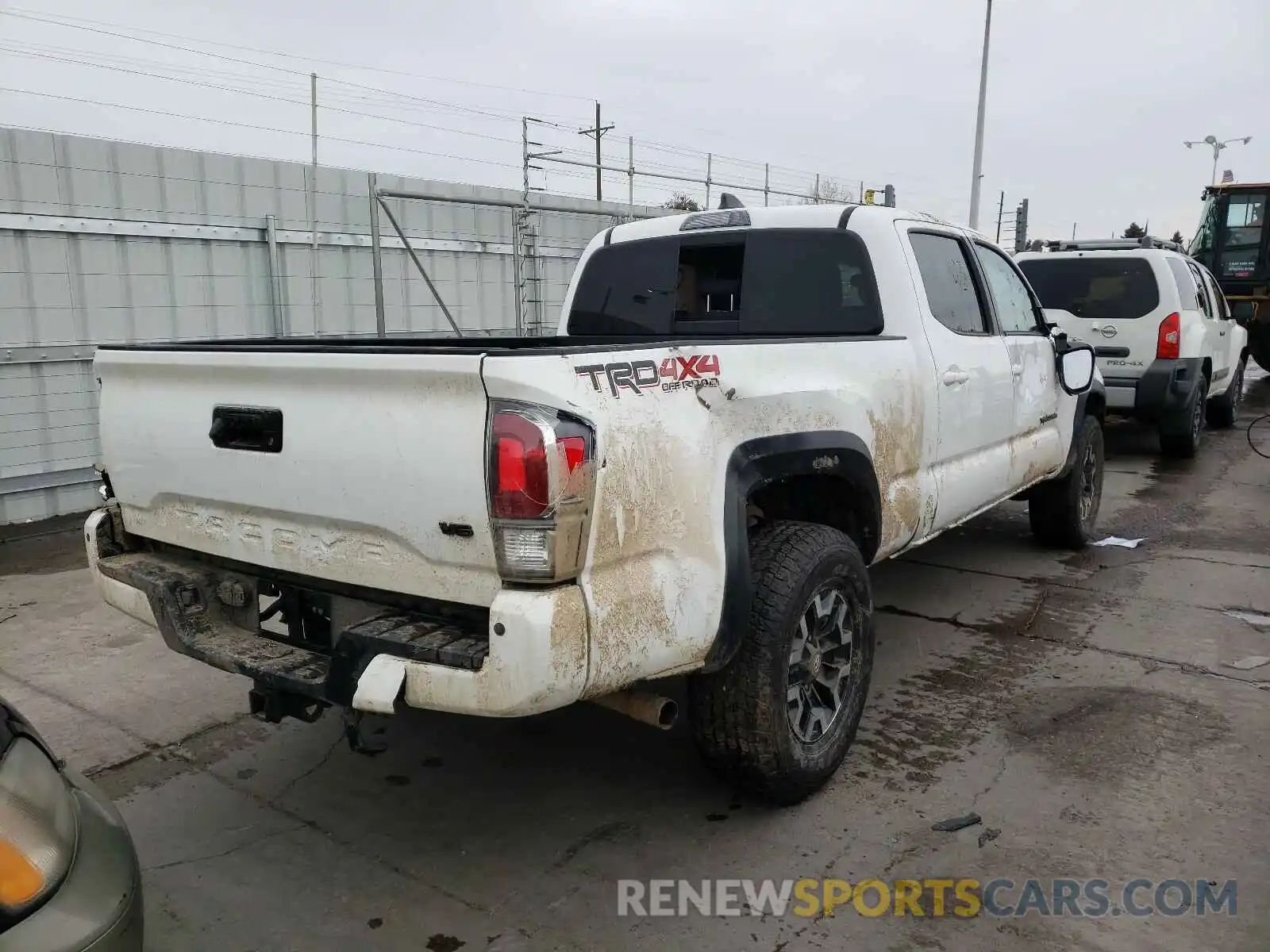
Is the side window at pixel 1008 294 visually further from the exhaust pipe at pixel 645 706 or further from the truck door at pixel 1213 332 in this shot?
the truck door at pixel 1213 332

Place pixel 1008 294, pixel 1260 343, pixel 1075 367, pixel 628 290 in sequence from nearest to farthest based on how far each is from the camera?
pixel 628 290, pixel 1008 294, pixel 1075 367, pixel 1260 343

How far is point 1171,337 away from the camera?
30.2 feet

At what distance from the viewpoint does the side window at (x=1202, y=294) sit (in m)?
10.1

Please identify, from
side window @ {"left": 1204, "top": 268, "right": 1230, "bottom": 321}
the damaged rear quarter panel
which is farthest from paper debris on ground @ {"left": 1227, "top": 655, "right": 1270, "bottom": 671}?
side window @ {"left": 1204, "top": 268, "right": 1230, "bottom": 321}

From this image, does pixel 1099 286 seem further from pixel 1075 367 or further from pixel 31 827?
→ pixel 31 827

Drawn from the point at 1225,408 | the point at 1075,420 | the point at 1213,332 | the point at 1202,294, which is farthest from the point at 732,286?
the point at 1225,408

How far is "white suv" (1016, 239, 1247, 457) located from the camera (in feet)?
30.3

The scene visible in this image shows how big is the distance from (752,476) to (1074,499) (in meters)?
4.06

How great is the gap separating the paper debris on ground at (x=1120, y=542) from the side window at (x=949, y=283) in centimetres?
265

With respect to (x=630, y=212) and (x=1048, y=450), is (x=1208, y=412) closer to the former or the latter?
(x=630, y=212)

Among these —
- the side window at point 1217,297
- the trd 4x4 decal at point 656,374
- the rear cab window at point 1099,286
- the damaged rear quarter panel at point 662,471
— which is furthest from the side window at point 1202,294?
the trd 4x4 decal at point 656,374

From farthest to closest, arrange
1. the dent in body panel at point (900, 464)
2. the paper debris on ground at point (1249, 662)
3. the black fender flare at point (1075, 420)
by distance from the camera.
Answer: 1. the black fender flare at point (1075, 420)
2. the paper debris on ground at point (1249, 662)
3. the dent in body panel at point (900, 464)

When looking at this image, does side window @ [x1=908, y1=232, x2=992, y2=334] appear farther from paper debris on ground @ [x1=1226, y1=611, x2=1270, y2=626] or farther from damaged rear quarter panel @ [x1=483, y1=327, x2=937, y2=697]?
paper debris on ground @ [x1=1226, y1=611, x2=1270, y2=626]

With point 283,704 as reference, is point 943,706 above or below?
below
